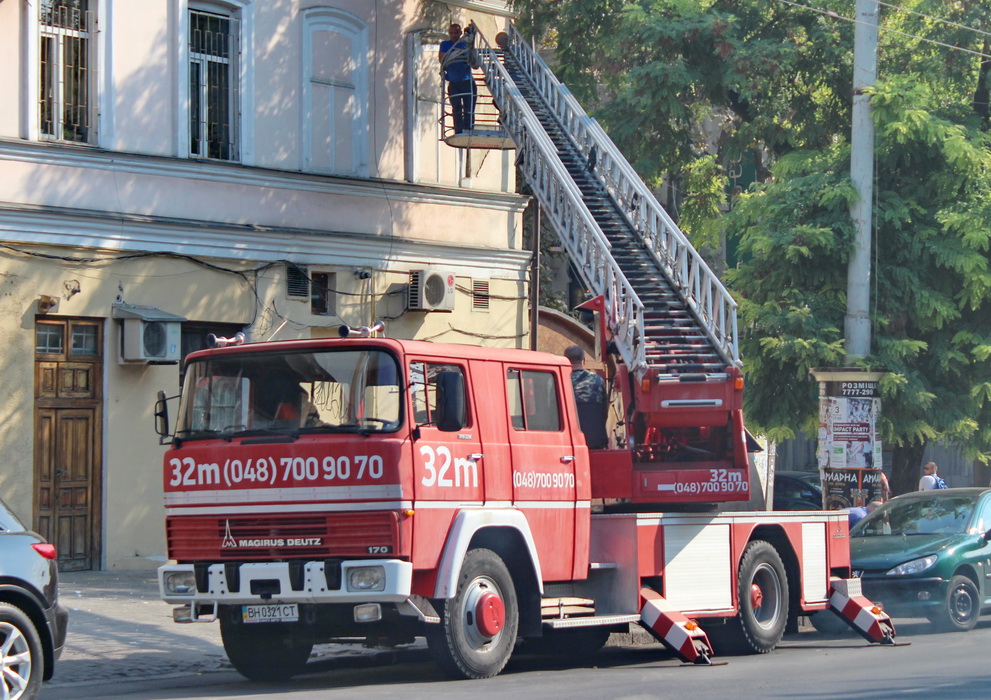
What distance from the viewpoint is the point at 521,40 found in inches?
790

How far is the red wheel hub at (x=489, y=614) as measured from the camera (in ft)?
30.9

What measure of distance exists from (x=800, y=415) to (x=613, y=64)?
641 cm

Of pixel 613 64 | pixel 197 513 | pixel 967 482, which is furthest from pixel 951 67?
pixel 967 482

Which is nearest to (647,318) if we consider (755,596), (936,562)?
(755,596)

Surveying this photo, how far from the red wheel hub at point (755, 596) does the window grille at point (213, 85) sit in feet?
31.1

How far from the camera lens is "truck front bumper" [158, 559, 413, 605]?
29.0 feet

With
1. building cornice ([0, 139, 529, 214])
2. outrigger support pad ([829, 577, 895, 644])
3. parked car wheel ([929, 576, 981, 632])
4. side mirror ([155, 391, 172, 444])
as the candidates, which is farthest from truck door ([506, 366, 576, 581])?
building cornice ([0, 139, 529, 214])

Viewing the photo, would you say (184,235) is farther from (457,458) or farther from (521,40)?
(457,458)

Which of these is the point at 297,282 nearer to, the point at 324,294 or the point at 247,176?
the point at 324,294

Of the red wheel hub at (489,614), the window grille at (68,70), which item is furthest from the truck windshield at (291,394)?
the window grille at (68,70)

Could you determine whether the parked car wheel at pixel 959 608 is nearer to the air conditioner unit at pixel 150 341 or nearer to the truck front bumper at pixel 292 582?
the truck front bumper at pixel 292 582

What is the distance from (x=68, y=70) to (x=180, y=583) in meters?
8.82

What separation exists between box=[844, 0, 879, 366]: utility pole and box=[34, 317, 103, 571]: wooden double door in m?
8.91

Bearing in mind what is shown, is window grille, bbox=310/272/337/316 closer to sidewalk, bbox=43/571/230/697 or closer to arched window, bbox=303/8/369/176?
arched window, bbox=303/8/369/176
